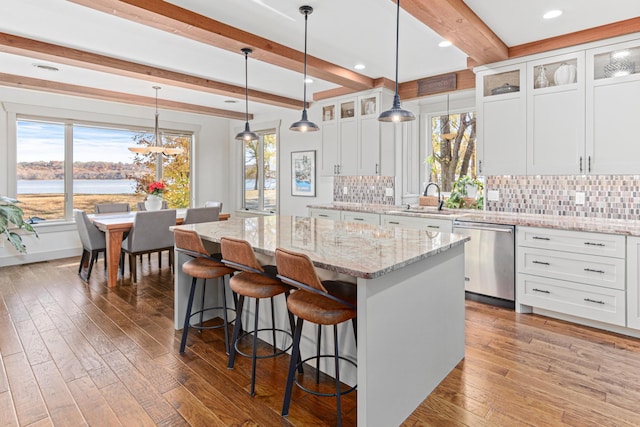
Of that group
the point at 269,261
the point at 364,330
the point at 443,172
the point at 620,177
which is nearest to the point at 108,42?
the point at 269,261

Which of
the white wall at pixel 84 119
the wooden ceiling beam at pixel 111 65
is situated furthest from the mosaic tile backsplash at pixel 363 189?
the white wall at pixel 84 119

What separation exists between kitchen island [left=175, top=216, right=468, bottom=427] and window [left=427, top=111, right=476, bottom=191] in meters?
2.78

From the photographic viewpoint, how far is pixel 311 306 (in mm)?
1901

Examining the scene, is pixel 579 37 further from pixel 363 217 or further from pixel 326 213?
pixel 326 213

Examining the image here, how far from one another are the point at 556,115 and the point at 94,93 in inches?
231

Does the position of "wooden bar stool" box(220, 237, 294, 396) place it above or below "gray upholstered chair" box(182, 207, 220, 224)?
below

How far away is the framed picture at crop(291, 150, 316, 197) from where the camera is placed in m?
6.50

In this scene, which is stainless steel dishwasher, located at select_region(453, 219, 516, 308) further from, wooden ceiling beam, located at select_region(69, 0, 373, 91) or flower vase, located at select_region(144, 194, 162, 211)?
flower vase, located at select_region(144, 194, 162, 211)

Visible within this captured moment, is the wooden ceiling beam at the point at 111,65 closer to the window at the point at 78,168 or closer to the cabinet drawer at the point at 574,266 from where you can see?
the window at the point at 78,168

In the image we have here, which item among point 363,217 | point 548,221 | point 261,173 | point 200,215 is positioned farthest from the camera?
point 261,173

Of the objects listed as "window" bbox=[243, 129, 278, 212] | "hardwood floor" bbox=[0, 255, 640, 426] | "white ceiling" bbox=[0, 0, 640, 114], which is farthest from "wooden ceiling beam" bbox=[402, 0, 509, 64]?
"window" bbox=[243, 129, 278, 212]

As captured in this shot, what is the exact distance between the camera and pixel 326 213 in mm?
5297

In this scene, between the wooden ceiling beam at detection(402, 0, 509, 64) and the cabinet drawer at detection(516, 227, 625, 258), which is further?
the cabinet drawer at detection(516, 227, 625, 258)

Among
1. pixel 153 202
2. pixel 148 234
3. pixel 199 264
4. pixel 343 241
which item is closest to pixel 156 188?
pixel 153 202
